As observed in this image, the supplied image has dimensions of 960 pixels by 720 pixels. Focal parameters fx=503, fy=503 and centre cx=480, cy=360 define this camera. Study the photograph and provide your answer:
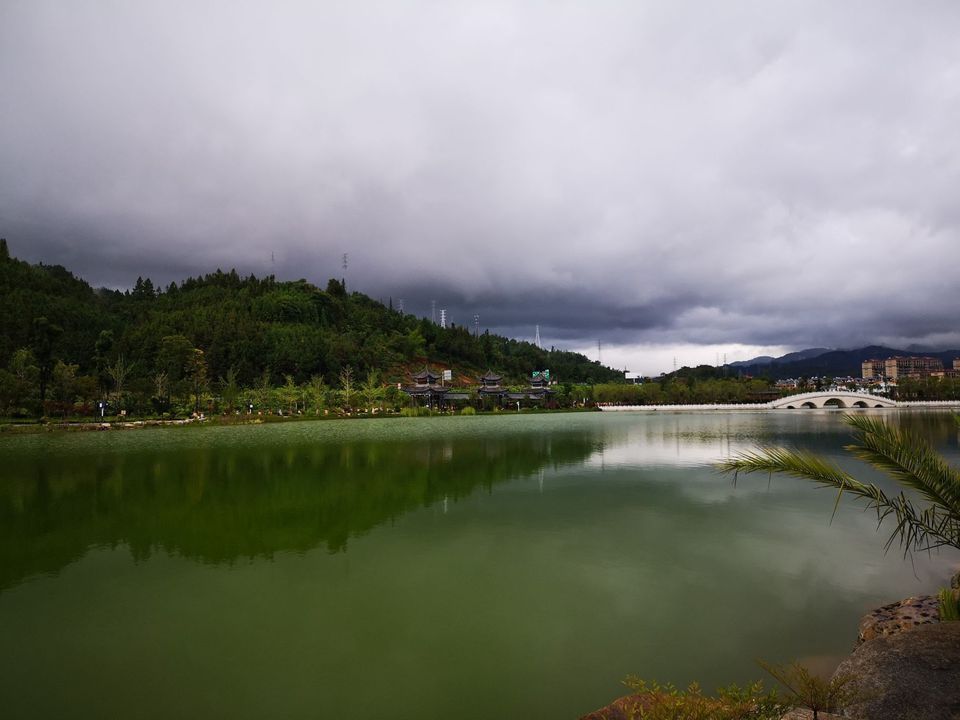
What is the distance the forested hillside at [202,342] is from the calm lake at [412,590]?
37.5m

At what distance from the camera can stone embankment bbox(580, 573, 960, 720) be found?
405 centimetres

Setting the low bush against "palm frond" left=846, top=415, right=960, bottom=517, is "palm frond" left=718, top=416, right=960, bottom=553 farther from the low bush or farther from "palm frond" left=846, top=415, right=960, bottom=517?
the low bush

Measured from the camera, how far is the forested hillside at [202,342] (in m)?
47.3

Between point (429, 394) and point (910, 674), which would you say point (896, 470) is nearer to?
point (910, 674)

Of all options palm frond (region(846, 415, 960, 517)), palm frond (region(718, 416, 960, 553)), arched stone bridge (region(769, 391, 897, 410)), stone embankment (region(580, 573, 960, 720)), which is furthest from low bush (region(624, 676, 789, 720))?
arched stone bridge (region(769, 391, 897, 410))

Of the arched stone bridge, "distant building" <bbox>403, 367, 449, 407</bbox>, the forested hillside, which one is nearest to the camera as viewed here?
the forested hillside

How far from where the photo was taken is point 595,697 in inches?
192

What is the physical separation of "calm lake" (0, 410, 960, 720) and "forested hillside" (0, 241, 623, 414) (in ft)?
123

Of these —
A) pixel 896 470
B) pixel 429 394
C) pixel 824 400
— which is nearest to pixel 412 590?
pixel 896 470

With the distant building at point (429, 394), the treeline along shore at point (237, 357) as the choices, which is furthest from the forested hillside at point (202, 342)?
the distant building at point (429, 394)

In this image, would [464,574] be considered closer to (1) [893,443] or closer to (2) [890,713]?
(2) [890,713]

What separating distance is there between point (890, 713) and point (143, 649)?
733 cm

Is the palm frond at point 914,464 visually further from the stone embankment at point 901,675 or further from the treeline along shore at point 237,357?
the treeline along shore at point 237,357

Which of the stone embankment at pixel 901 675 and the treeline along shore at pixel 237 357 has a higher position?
the treeline along shore at pixel 237 357
